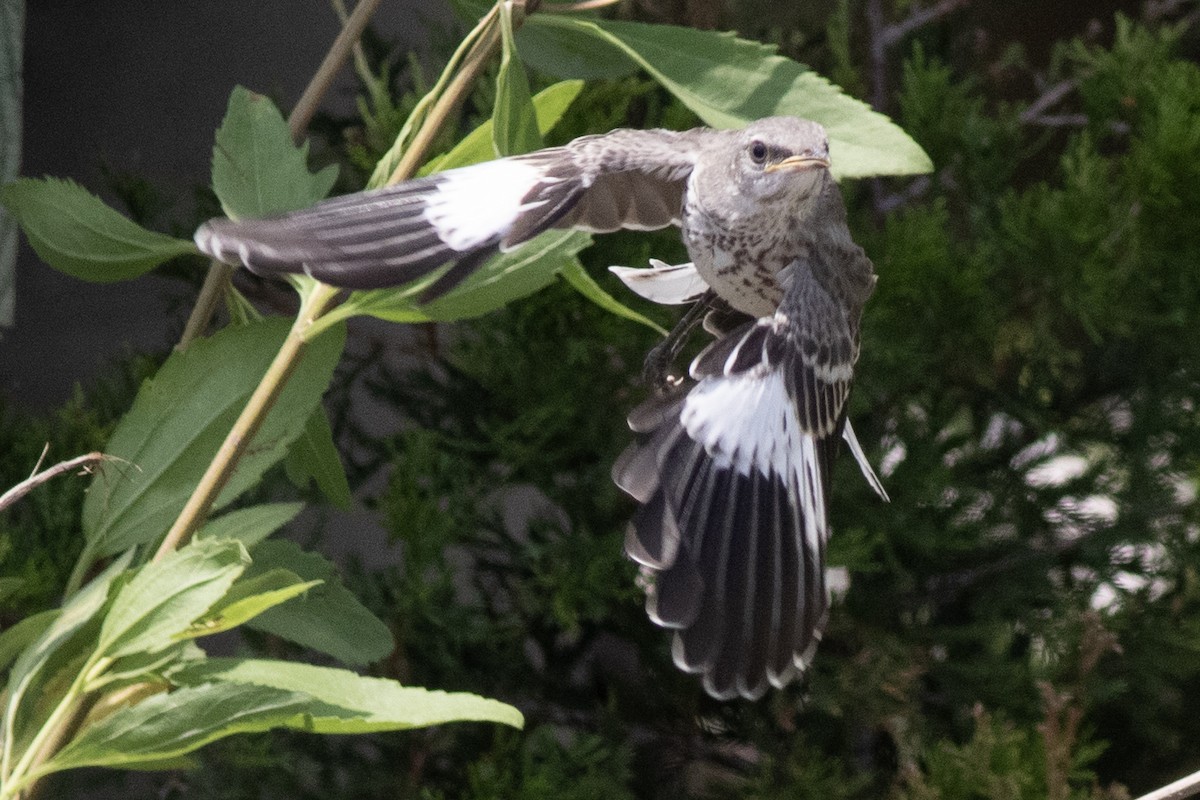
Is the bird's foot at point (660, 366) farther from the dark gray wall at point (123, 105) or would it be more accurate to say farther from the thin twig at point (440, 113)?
the dark gray wall at point (123, 105)

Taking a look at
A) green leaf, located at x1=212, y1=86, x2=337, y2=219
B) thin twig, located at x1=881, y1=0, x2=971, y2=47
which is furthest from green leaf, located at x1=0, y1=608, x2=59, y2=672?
thin twig, located at x1=881, y1=0, x2=971, y2=47

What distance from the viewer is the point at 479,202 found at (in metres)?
0.22

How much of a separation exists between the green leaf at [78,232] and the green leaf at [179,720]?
12 centimetres

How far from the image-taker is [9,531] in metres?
0.57

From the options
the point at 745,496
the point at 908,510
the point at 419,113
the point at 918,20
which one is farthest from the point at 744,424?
the point at 918,20

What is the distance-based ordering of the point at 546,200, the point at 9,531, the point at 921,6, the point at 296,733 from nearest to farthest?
the point at 546,200, the point at 9,531, the point at 296,733, the point at 921,6

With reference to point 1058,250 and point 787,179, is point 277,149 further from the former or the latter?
point 1058,250

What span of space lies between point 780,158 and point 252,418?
117mm

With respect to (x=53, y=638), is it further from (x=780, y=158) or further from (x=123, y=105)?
(x=123, y=105)

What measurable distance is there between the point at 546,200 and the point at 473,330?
17.2 inches

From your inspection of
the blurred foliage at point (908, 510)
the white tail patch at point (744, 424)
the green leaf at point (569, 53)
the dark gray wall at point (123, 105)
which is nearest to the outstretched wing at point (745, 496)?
the white tail patch at point (744, 424)

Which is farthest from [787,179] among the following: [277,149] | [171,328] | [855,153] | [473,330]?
[171,328]

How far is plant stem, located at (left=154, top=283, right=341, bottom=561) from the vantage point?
0.26m

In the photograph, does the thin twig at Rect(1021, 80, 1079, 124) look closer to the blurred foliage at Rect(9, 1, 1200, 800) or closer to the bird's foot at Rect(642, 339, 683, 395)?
the blurred foliage at Rect(9, 1, 1200, 800)
